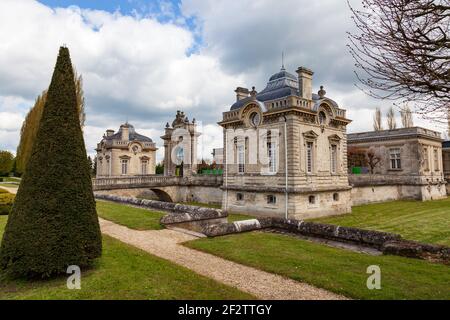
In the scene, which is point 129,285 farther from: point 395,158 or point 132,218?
point 395,158

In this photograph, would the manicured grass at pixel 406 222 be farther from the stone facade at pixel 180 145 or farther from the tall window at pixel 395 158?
the stone facade at pixel 180 145

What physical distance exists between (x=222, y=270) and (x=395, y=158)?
3162 cm

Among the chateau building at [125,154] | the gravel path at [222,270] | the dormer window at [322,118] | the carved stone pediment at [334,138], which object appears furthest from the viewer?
the chateau building at [125,154]

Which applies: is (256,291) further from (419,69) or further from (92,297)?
(419,69)

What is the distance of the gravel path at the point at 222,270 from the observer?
17.2 feet

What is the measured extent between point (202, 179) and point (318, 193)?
38.7 feet

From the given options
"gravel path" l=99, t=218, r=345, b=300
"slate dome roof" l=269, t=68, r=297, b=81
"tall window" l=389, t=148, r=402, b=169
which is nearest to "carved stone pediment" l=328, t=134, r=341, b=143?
"slate dome roof" l=269, t=68, r=297, b=81

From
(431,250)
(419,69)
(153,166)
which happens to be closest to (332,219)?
(431,250)

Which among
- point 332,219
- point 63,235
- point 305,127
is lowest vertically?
point 332,219

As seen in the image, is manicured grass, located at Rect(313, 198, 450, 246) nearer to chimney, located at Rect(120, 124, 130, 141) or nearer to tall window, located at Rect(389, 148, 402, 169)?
tall window, located at Rect(389, 148, 402, 169)

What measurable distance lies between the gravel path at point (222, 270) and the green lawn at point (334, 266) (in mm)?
256

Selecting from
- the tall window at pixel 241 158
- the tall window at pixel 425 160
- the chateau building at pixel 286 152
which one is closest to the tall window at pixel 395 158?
the tall window at pixel 425 160

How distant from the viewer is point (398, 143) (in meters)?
32.0

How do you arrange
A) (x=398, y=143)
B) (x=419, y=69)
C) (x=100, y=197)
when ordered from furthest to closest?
(x=398, y=143) < (x=100, y=197) < (x=419, y=69)
